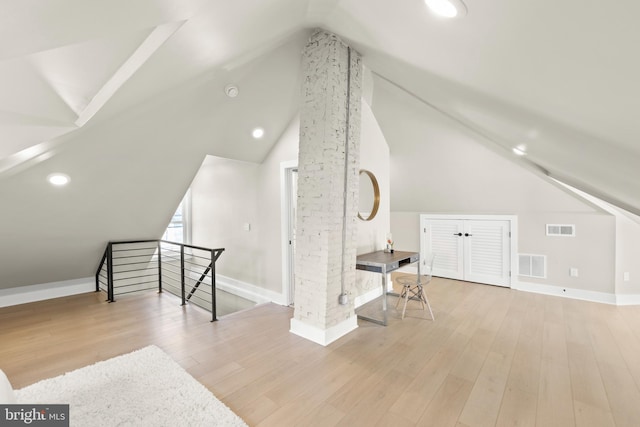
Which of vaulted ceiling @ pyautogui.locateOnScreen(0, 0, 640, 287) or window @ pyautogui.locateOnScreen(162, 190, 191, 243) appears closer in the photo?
vaulted ceiling @ pyautogui.locateOnScreen(0, 0, 640, 287)

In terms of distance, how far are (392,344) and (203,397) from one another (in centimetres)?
181

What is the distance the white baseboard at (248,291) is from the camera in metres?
4.35

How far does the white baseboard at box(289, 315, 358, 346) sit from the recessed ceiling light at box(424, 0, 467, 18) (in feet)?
8.87

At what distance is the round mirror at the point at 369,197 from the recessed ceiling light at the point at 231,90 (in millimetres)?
2083

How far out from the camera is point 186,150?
3631mm

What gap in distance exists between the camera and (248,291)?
4.86m

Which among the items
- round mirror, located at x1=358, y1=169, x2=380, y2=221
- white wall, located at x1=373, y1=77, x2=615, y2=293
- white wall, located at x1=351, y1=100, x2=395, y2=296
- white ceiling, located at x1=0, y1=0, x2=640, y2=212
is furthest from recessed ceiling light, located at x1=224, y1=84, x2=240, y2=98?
round mirror, located at x1=358, y1=169, x2=380, y2=221

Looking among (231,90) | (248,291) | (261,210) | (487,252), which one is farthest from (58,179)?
(487,252)

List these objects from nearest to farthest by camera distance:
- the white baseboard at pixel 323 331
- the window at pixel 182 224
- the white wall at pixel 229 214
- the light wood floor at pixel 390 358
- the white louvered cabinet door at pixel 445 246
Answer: the light wood floor at pixel 390 358 → the white baseboard at pixel 323 331 → the white wall at pixel 229 214 → the white louvered cabinet door at pixel 445 246 → the window at pixel 182 224

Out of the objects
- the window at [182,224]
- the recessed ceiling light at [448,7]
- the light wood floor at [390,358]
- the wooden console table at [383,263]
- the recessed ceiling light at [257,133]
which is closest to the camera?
the recessed ceiling light at [448,7]

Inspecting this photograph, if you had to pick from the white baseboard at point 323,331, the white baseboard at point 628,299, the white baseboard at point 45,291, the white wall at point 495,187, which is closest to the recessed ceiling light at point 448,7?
the white wall at point 495,187

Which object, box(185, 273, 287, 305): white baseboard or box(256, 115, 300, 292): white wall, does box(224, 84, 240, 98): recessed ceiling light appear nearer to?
box(256, 115, 300, 292): white wall

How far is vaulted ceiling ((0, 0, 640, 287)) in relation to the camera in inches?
38.3

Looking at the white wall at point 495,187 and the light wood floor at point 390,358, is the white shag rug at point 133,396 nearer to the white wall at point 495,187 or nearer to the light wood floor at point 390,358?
the light wood floor at point 390,358
